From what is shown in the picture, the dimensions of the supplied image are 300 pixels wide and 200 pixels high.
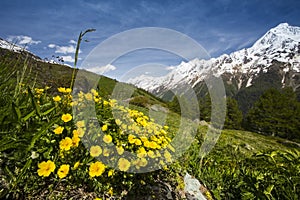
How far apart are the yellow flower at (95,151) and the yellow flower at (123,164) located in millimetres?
226

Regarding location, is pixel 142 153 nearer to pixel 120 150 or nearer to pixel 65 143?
pixel 120 150

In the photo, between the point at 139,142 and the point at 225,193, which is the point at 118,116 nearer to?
the point at 139,142

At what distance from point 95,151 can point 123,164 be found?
291mm

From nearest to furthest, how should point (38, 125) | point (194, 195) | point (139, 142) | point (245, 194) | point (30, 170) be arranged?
point (38, 125) < point (30, 170) < point (139, 142) < point (245, 194) < point (194, 195)

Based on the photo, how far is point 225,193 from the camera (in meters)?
3.88

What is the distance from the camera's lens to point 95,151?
7.12 ft

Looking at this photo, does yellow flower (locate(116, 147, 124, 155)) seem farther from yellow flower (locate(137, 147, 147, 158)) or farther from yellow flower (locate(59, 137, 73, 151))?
yellow flower (locate(59, 137, 73, 151))

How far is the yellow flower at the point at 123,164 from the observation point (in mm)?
2260

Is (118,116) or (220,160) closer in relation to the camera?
(118,116)

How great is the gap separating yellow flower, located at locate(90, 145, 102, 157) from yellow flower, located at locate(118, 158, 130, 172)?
0.23 metres

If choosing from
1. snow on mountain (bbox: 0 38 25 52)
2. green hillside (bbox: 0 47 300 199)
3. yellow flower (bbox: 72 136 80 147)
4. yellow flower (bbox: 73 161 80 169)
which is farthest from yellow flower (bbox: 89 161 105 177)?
snow on mountain (bbox: 0 38 25 52)

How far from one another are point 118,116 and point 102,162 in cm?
63

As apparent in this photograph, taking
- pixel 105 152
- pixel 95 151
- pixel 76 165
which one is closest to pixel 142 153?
pixel 105 152

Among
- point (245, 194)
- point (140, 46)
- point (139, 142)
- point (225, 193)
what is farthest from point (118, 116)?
point (225, 193)
